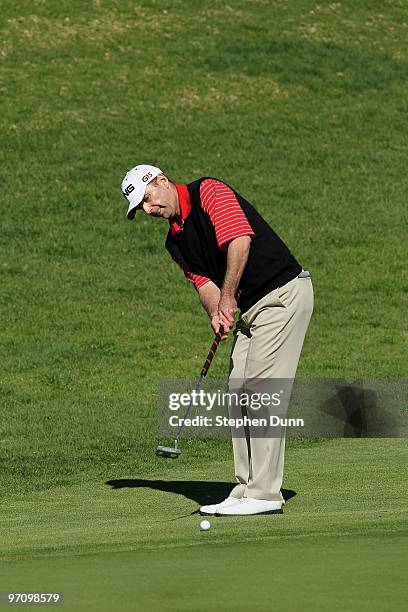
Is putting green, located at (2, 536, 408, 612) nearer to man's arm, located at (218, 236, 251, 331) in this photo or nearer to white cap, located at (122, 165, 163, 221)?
man's arm, located at (218, 236, 251, 331)

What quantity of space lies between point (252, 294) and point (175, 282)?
1298 centimetres

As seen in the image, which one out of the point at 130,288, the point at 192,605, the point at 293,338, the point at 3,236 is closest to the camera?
the point at 192,605

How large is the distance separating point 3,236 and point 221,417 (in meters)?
9.62

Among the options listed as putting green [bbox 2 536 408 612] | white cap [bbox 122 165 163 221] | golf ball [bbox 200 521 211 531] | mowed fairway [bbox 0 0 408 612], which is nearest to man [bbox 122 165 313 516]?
white cap [bbox 122 165 163 221]

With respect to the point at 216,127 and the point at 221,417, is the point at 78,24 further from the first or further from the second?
the point at 221,417

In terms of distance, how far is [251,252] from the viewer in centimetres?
842

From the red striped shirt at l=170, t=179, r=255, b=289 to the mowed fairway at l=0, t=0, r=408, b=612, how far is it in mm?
1655

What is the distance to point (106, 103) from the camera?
91.8 ft

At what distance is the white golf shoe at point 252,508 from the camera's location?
8234 mm

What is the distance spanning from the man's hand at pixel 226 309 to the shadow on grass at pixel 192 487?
127cm

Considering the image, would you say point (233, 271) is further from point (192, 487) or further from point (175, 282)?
point (175, 282)

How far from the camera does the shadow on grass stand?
9188mm

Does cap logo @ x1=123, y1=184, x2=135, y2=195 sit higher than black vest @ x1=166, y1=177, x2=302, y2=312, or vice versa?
cap logo @ x1=123, y1=184, x2=135, y2=195

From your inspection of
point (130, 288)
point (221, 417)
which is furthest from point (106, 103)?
point (221, 417)
